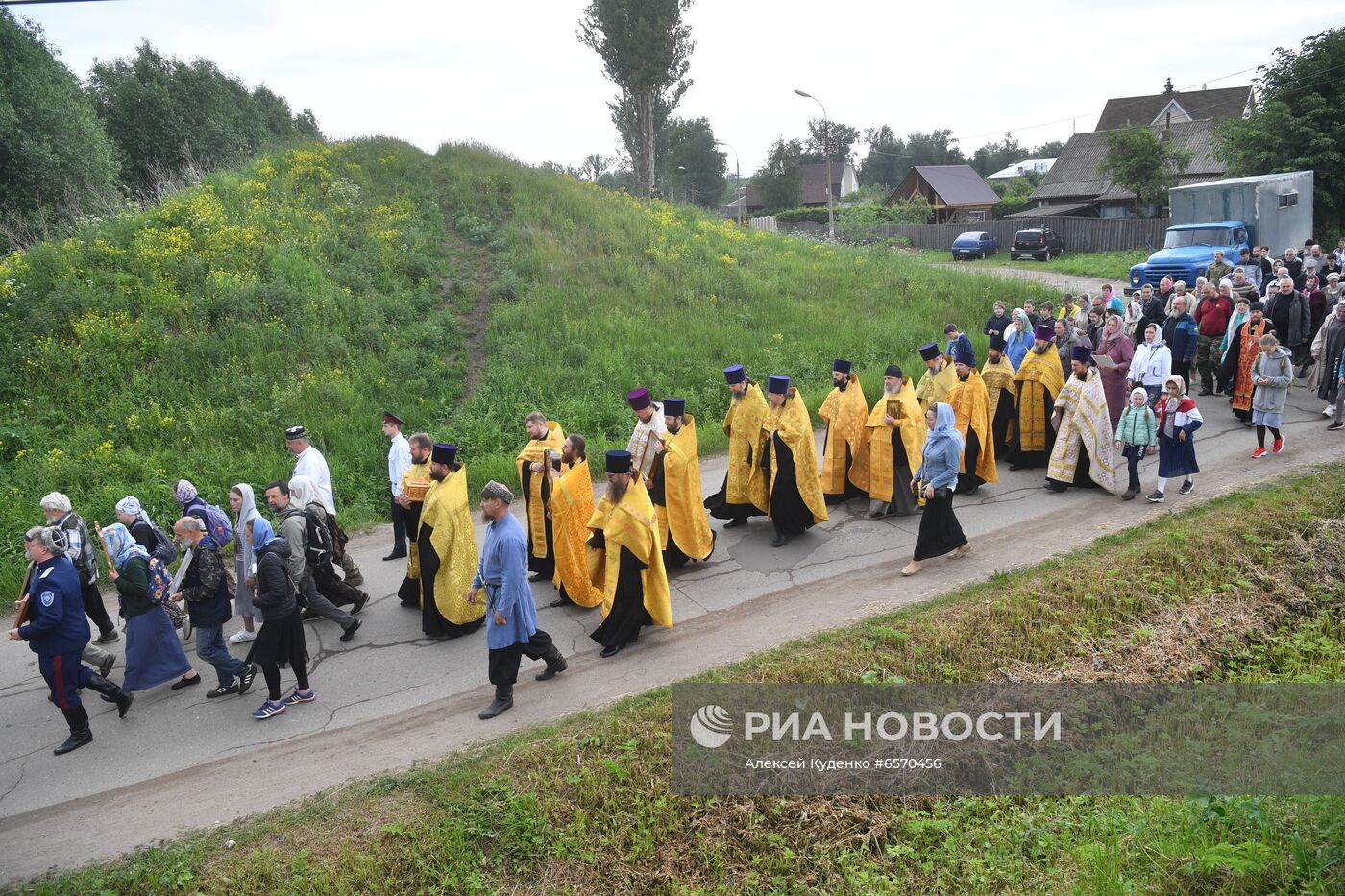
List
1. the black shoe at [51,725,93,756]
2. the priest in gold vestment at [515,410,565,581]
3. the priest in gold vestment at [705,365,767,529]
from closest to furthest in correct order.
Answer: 1. the black shoe at [51,725,93,756]
2. the priest in gold vestment at [515,410,565,581]
3. the priest in gold vestment at [705,365,767,529]

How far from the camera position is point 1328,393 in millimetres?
12875

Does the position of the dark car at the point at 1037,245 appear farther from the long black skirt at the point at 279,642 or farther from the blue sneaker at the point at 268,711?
the blue sneaker at the point at 268,711

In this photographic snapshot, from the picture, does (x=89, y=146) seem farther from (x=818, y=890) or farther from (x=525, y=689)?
(x=818, y=890)

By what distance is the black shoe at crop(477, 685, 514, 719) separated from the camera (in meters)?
6.57

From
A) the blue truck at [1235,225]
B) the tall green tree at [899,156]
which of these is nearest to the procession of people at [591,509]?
the blue truck at [1235,225]

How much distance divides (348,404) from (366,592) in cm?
592

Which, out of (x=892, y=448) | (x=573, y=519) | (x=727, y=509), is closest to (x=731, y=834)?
(x=573, y=519)

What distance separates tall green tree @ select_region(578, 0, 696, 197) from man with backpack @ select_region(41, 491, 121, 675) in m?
28.4

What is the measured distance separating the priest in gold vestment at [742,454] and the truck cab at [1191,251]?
15403 millimetres

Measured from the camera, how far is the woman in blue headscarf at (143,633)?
6.84 metres

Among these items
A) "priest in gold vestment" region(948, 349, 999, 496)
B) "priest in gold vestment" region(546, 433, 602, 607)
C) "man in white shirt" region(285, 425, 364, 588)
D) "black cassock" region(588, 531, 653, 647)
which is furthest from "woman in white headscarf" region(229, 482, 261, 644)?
"priest in gold vestment" region(948, 349, 999, 496)

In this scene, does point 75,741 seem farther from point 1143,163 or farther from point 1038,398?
point 1143,163

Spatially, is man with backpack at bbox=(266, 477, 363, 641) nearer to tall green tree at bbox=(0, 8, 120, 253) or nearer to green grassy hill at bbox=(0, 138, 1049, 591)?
green grassy hill at bbox=(0, 138, 1049, 591)

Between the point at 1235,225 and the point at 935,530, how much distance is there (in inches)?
740
